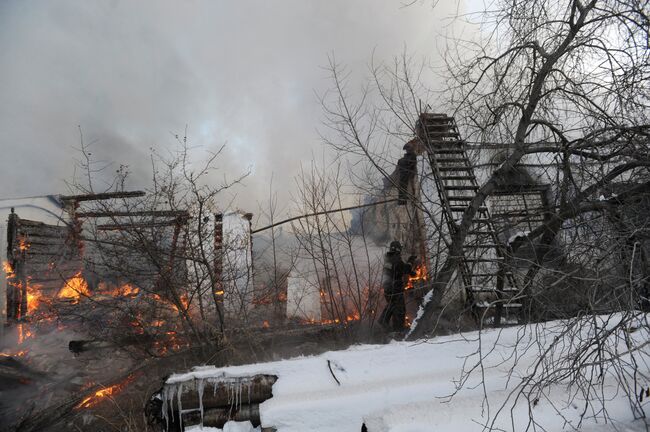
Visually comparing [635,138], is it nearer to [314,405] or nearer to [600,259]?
[600,259]

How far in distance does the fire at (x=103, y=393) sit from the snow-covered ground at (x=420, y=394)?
13.5ft

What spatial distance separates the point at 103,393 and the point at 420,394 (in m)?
6.24

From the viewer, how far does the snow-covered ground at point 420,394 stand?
3096mm

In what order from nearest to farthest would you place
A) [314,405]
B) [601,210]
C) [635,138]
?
[314,405], [635,138], [601,210]

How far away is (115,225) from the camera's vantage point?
20.9ft

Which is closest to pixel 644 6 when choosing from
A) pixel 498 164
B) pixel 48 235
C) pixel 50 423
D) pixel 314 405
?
pixel 498 164

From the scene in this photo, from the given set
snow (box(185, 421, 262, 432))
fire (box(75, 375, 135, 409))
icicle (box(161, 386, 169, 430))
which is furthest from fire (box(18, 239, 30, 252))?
snow (box(185, 421, 262, 432))

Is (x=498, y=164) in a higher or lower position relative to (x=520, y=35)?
lower

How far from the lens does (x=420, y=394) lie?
3.33 meters

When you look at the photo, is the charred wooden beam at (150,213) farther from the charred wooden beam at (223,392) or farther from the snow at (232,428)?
the snow at (232,428)

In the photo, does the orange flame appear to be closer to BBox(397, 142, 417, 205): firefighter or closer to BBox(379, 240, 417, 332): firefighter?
BBox(379, 240, 417, 332): firefighter

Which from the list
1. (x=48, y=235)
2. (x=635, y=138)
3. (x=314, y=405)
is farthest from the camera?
(x=48, y=235)

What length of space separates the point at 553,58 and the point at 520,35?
2.13 ft

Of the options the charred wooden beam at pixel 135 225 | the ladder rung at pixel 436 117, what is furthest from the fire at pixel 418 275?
the charred wooden beam at pixel 135 225
